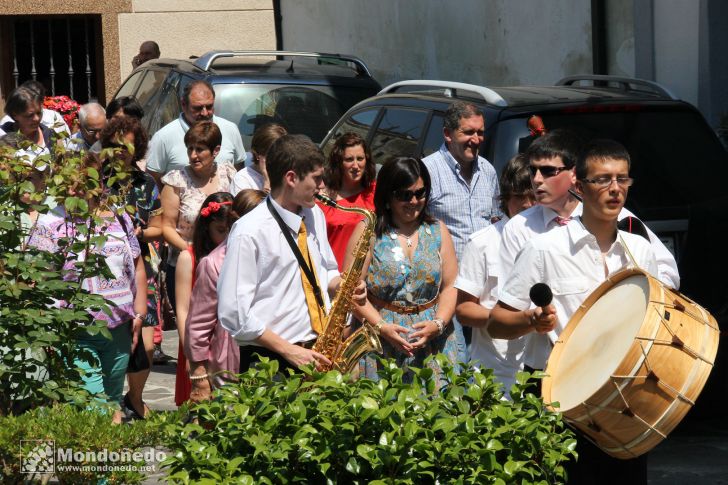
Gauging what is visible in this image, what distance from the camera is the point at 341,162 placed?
7621mm

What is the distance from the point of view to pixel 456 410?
385cm

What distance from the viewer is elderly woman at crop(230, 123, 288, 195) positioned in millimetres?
8375

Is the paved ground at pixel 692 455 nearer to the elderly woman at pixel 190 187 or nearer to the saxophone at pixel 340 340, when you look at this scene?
the elderly woman at pixel 190 187

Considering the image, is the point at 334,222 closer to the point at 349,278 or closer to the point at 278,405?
the point at 349,278

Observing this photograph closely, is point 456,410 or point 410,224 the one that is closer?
point 456,410

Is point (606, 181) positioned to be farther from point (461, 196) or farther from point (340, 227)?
point (340, 227)

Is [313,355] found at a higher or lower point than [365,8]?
lower

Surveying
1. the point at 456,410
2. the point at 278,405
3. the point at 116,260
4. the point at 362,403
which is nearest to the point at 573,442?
the point at 456,410

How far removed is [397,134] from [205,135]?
1247 mm

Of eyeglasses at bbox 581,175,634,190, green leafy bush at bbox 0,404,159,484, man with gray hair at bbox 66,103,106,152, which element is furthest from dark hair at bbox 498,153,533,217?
man with gray hair at bbox 66,103,106,152

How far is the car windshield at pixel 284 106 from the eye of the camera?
11.3 m

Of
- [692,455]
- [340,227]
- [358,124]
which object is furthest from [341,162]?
[692,455]

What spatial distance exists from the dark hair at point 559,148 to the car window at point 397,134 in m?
2.67

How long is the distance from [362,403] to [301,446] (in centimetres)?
21
